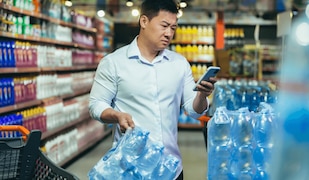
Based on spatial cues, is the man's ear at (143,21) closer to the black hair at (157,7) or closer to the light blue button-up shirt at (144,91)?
the black hair at (157,7)

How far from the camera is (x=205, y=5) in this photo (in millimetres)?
11922

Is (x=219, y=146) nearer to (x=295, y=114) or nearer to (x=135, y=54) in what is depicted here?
(x=295, y=114)

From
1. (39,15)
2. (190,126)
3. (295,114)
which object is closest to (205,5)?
(190,126)

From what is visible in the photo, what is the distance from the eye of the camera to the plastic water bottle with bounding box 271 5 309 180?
0.87 m

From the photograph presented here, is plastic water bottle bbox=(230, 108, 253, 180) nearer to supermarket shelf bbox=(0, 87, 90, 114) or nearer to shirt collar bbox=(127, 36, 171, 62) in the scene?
shirt collar bbox=(127, 36, 171, 62)

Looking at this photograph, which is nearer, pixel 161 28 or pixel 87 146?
pixel 161 28

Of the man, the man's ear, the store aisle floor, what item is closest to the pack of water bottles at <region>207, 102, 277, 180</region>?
the man

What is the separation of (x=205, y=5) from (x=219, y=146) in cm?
1046

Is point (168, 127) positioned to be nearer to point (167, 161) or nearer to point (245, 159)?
point (167, 161)

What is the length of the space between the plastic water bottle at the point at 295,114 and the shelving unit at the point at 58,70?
13.1ft

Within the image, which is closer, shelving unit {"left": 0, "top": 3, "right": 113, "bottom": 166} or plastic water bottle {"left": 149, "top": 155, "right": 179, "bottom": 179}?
plastic water bottle {"left": 149, "top": 155, "right": 179, "bottom": 179}

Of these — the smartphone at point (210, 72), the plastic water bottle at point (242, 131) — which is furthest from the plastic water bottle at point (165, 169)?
the smartphone at point (210, 72)

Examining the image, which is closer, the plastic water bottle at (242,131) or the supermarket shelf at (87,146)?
the plastic water bottle at (242,131)

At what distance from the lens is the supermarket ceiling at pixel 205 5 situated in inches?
445
